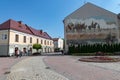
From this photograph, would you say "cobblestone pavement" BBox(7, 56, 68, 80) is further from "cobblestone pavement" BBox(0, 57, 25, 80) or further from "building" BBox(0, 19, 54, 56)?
"building" BBox(0, 19, 54, 56)

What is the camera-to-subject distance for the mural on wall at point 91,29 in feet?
126

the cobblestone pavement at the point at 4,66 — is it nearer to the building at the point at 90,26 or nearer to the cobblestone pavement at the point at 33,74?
the cobblestone pavement at the point at 33,74

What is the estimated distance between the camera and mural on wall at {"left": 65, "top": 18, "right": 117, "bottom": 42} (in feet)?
126

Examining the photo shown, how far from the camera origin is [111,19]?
128 ft

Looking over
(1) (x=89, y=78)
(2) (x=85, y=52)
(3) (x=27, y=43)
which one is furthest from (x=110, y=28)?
(1) (x=89, y=78)

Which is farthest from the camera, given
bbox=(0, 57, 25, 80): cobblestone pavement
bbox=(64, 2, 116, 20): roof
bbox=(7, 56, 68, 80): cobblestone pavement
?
bbox=(64, 2, 116, 20): roof

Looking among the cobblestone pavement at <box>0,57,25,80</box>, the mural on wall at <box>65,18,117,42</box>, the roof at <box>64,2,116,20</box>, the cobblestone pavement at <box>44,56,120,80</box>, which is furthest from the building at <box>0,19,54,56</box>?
the cobblestone pavement at <box>44,56,120,80</box>

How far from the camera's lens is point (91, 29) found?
1538 inches

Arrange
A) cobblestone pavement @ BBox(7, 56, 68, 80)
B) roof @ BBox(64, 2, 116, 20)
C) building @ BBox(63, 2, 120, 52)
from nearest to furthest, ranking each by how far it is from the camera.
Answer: cobblestone pavement @ BBox(7, 56, 68, 80), building @ BBox(63, 2, 120, 52), roof @ BBox(64, 2, 116, 20)

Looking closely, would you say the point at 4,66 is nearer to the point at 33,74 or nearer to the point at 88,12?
the point at 33,74

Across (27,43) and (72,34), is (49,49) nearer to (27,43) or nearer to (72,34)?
(27,43)

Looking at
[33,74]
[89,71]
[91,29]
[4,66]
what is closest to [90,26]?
[91,29]

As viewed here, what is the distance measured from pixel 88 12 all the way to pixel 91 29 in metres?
4.52

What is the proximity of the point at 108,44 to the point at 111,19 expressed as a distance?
5830 mm
